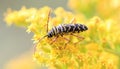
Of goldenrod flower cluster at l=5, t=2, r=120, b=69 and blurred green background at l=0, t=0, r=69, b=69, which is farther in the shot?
blurred green background at l=0, t=0, r=69, b=69

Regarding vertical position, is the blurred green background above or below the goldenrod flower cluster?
above

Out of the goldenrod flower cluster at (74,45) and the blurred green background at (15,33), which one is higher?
the blurred green background at (15,33)

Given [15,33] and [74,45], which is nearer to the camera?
[74,45]

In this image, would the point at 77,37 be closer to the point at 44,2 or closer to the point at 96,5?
the point at 96,5

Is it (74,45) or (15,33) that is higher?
(15,33)

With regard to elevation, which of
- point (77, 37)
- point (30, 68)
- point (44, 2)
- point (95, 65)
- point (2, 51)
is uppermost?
point (44, 2)

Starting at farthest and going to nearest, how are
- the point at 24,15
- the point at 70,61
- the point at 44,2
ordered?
the point at 44,2, the point at 24,15, the point at 70,61

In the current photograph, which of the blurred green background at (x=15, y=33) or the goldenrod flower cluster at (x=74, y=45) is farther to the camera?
the blurred green background at (x=15, y=33)

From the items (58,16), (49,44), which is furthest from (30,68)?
(49,44)
